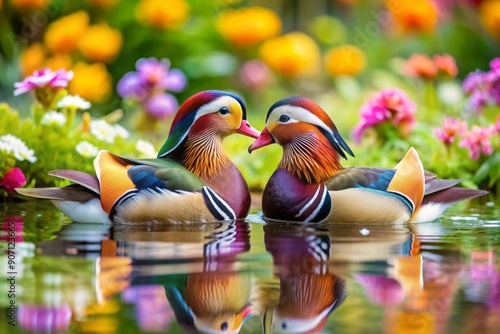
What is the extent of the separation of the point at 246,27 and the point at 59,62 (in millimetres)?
2414

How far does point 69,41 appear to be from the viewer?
10727mm

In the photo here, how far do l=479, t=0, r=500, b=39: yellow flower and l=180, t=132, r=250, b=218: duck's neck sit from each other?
6927mm

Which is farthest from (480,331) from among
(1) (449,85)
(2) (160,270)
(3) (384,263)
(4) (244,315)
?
(1) (449,85)

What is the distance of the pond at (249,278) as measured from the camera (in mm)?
3371

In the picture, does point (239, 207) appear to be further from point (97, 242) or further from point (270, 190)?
point (97, 242)

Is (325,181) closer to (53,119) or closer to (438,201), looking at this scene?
(438,201)

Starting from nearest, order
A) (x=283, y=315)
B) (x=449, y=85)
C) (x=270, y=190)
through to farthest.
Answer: (x=283, y=315)
(x=270, y=190)
(x=449, y=85)

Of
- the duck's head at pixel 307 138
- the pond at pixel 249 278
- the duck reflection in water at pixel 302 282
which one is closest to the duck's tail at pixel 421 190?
the pond at pixel 249 278

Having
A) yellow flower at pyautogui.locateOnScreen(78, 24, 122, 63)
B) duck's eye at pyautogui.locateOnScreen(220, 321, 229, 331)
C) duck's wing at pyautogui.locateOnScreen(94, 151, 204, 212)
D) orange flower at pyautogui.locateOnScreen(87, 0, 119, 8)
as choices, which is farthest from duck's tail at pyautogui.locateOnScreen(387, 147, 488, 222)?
orange flower at pyautogui.locateOnScreen(87, 0, 119, 8)

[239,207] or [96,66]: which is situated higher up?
[96,66]

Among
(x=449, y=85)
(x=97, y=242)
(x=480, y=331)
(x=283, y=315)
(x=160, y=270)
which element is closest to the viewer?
(x=480, y=331)

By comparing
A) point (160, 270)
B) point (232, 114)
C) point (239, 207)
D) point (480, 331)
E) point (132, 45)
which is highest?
point (132, 45)

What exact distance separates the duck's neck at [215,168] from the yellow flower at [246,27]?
6025 millimetres

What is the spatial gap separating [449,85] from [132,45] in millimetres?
3875
